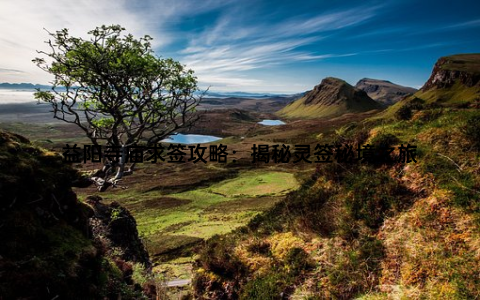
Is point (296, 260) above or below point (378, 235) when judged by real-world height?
below

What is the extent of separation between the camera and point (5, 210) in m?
→ 7.93

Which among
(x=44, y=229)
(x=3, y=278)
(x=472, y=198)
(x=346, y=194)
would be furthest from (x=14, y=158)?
(x=472, y=198)

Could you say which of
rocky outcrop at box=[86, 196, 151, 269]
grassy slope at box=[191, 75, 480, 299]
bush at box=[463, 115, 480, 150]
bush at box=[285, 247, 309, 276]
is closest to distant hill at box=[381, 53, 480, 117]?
bush at box=[463, 115, 480, 150]

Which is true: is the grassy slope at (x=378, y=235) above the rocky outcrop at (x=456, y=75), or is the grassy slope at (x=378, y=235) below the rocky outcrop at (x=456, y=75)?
below

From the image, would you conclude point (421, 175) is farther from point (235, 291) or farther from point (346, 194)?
point (235, 291)

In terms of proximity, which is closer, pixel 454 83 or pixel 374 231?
pixel 374 231

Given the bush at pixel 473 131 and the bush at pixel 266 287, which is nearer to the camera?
the bush at pixel 266 287

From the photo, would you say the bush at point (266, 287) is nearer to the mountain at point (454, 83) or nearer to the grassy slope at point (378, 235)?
the grassy slope at point (378, 235)

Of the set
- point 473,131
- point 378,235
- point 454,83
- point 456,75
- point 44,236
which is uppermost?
point 456,75

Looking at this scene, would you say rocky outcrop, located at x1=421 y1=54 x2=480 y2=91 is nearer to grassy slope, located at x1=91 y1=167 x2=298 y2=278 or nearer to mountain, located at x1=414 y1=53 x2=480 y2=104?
mountain, located at x1=414 y1=53 x2=480 y2=104

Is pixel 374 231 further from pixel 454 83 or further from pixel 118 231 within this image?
pixel 454 83

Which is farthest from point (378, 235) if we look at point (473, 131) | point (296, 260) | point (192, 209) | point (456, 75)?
point (456, 75)

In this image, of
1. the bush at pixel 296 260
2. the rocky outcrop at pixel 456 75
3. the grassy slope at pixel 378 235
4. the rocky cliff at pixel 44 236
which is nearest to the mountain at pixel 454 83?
the rocky outcrop at pixel 456 75

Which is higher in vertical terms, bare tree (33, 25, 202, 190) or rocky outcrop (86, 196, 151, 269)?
bare tree (33, 25, 202, 190)
